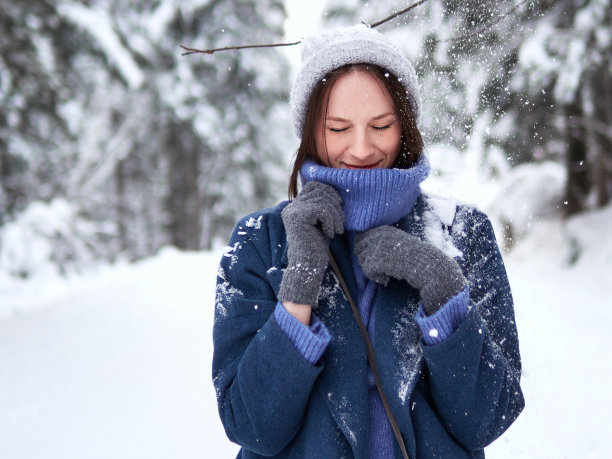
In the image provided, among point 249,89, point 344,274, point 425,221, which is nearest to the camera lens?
point 344,274

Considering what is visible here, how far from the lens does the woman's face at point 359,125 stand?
5.35 ft

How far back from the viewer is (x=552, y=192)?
898 cm

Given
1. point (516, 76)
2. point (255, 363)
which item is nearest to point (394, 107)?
point (255, 363)

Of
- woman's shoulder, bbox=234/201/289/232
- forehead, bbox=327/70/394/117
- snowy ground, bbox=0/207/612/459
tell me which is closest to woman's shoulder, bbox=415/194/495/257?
forehead, bbox=327/70/394/117

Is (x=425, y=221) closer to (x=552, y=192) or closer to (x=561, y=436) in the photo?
(x=561, y=436)

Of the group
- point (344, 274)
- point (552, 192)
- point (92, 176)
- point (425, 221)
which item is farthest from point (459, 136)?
point (92, 176)

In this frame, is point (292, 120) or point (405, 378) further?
point (292, 120)

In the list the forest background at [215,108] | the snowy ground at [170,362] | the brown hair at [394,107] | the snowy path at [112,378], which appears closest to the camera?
the brown hair at [394,107]

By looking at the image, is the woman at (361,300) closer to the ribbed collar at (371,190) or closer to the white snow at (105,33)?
the ribbed collar at (371,190)

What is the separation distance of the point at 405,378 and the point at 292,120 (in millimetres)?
976

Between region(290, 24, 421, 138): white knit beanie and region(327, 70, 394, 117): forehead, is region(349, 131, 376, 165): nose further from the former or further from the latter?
region(290, 24, 421, 138): white knit beanie

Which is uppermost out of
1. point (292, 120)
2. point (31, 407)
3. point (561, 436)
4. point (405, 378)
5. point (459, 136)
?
point (459, 136)

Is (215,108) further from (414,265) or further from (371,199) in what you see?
(414,265)

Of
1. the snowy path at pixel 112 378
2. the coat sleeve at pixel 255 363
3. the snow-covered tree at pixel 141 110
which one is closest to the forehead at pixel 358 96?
the coat sleeve at pixel 255 363
